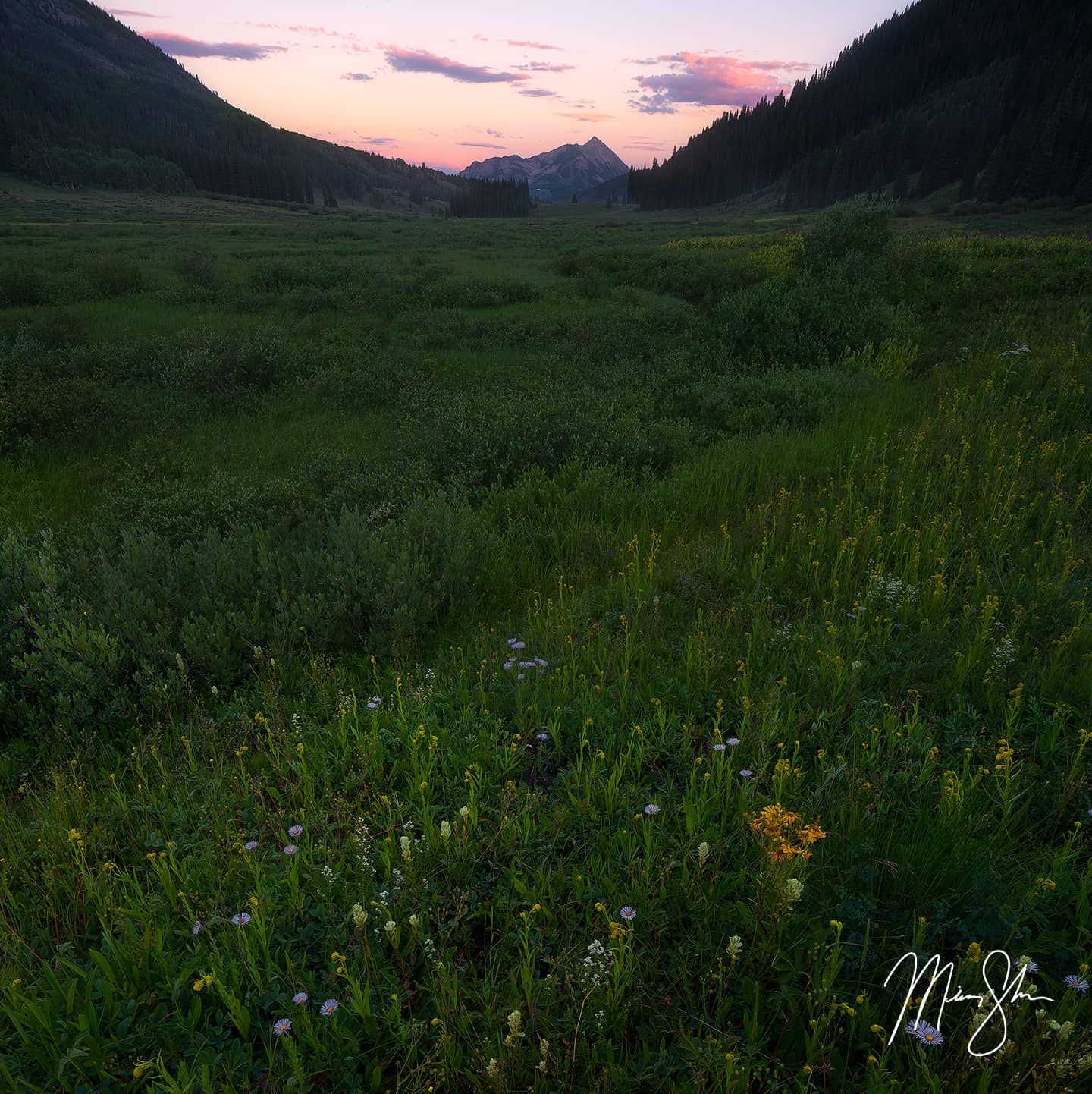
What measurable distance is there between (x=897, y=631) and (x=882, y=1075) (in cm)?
289

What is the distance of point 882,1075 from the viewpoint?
182cm

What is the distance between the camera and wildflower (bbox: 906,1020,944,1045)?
172cm

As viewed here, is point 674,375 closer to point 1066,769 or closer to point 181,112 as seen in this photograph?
point 1066,769

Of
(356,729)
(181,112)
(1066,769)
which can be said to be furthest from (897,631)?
(181,112)

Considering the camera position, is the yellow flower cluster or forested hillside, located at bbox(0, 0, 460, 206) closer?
the yellow flower cluster

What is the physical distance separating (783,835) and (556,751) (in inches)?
49.2

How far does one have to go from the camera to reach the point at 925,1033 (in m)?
1.78

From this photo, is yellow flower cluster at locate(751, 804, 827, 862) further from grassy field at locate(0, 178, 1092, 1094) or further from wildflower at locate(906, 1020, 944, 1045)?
wildflower at locate(906, 1020, 944, 1045)

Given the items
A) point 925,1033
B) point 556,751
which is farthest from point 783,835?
point 556,751
